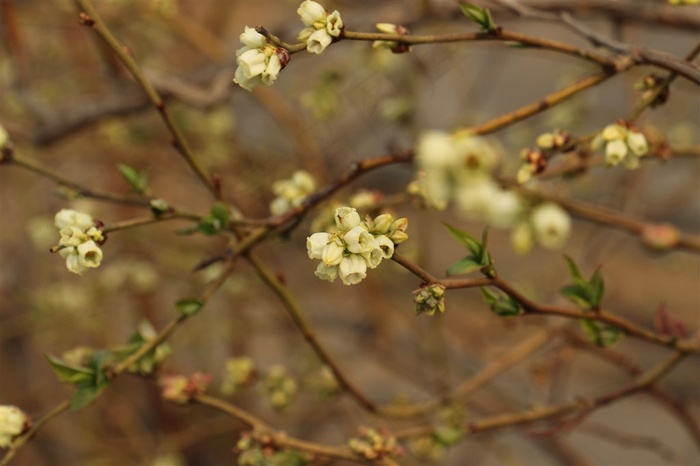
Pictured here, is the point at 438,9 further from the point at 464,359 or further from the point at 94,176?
the point at 94,176

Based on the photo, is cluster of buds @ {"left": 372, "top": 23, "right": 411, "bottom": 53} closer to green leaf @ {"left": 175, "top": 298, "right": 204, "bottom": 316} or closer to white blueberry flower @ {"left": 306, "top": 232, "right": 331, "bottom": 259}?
white blueberry flower @ {"left": 306, "top": 232, "right": 331, "bottom": 259}


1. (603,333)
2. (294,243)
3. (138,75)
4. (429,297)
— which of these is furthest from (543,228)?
(294,243)

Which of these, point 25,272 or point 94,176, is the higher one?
Result: point 94,176

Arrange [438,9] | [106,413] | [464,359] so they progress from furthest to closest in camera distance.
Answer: [106,413], [464,359], [438,9]

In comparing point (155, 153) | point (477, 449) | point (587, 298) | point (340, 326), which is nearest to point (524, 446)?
point (477, 449)

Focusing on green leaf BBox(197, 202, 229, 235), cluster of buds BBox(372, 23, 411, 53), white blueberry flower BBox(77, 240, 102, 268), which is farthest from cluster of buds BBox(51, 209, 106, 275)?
cluster of buds BBox(372, 23, 411, 53)

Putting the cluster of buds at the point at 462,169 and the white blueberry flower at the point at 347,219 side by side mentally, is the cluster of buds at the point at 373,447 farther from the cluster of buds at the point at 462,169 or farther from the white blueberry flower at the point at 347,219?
the cluster of buds at the point at 462,169

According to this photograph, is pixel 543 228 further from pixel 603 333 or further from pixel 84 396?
pixel 84 396
